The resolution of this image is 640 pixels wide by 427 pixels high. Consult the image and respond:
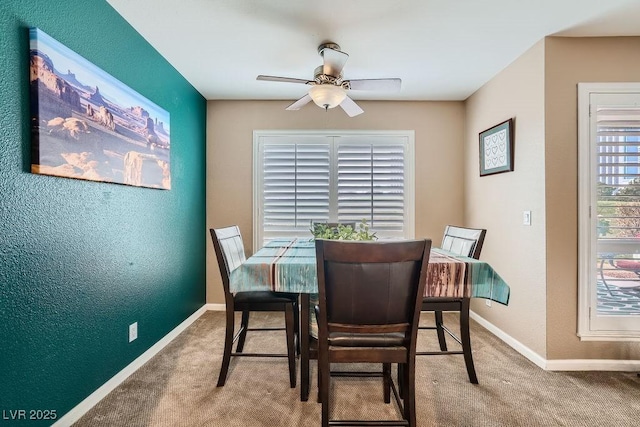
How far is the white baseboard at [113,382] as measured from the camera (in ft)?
5.46

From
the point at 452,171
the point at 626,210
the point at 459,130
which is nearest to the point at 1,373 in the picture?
the point at 626,210

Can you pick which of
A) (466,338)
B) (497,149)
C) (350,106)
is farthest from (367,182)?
(466,338)

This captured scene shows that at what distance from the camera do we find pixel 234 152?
3689 mm

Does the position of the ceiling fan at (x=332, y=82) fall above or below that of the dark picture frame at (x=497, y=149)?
above

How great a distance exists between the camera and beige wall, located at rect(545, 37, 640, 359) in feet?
7.47

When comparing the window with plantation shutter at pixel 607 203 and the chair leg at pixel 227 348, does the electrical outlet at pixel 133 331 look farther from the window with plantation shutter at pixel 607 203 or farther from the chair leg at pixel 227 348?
the window with plantation shutter at pixel 607 203

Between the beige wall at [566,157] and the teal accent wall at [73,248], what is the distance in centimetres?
286

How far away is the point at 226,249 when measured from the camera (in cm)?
211

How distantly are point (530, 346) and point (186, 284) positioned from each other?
3150mm

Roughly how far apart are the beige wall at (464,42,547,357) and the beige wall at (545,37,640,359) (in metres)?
0.05

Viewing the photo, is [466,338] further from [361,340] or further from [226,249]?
[226,249]

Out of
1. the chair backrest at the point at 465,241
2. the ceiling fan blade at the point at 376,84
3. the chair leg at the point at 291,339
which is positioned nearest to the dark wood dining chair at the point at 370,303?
the chair leg at the point at 291,339

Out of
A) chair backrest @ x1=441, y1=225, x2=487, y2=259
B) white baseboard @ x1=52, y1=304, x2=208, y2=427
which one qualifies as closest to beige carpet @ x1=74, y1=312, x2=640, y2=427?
white baseboard @ x1=52, y1=304, x2=208, y2=427

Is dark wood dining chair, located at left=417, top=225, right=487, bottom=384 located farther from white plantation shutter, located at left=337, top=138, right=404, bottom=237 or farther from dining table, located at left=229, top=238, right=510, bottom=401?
white plantation shutter, located at left=337, top=138, right=404, bottom=237
